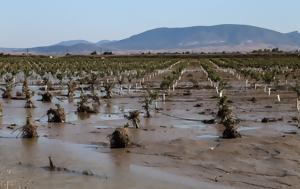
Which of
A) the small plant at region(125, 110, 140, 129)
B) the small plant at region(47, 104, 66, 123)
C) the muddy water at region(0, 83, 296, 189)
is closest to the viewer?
the muddy water at region(0, 83, 296, 189)

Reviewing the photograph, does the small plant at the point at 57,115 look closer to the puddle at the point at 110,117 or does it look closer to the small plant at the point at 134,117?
the puddle at the point at 110,117

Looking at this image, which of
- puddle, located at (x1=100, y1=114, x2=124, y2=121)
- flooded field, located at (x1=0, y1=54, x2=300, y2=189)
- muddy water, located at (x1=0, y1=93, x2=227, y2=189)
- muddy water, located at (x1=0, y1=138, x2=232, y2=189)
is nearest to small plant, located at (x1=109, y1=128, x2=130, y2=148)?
flooded field, located at (x1=0, y1=54, x2=300, y2=189)

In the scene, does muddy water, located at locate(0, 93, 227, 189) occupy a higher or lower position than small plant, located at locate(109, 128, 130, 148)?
lower

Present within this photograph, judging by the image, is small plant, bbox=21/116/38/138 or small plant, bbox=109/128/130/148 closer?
small plant, bbox=109/128/130/148

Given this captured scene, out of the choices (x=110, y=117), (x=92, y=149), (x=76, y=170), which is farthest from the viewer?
(x=110, y=117)

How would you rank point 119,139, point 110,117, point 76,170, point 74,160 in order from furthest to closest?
point 110,117
point 119,139
point 74,160
point 76,170

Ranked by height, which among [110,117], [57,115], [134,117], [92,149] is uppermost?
[134,117]

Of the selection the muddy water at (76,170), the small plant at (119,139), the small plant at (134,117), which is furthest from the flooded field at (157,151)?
the small plant at (134,117)

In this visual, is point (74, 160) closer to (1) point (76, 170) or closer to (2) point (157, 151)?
(1) point (76, 170)

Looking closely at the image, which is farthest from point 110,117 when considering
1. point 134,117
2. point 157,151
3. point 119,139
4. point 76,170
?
point 76,170

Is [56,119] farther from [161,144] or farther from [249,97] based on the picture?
[249,97]

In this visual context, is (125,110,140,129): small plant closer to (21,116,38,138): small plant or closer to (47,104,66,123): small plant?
(47,104,66,123): small plant

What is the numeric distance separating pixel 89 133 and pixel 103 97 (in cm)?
1199

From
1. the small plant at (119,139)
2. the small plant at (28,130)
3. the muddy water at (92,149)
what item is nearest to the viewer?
the muddy water at (92,149)
